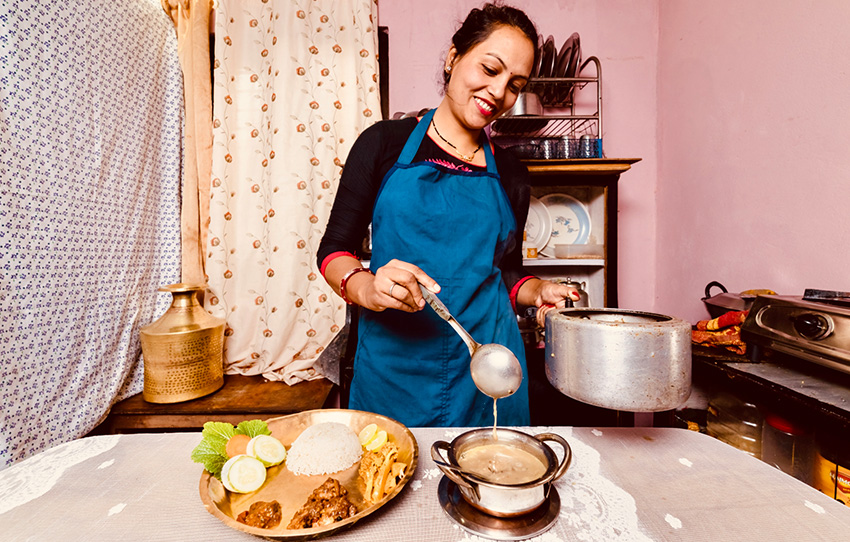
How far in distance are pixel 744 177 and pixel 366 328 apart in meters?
2.02

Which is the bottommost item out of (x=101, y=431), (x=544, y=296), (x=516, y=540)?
(x=101, y=431)

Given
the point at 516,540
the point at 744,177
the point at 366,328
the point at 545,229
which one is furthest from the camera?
the point at 545,229

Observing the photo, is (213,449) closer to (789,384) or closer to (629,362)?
(629,362)

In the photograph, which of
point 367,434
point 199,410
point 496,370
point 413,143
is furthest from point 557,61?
point 199,410

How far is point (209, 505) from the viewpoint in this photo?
653 millimetres

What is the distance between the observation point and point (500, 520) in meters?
0.65

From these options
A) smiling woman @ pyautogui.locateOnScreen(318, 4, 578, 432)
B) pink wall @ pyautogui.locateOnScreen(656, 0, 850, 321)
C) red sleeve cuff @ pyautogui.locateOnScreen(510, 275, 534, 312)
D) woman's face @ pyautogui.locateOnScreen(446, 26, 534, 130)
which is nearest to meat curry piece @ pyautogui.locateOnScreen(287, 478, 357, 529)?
smiling woman @ pyautogui.locateOnScreen(318, 4, 578, 432)

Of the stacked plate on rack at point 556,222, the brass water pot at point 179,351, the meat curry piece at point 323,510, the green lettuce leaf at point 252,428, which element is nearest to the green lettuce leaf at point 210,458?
the green lettuce leaf at point 252,428

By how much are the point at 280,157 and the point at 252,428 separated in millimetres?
1890

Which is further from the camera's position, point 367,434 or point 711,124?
point 711,124

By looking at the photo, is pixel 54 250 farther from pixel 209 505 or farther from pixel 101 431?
pixel 209 505

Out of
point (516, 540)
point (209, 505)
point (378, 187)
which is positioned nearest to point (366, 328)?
point (378, 187)

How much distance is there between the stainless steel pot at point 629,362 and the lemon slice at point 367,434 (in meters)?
0.50

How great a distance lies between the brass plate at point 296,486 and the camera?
0.60 meters
